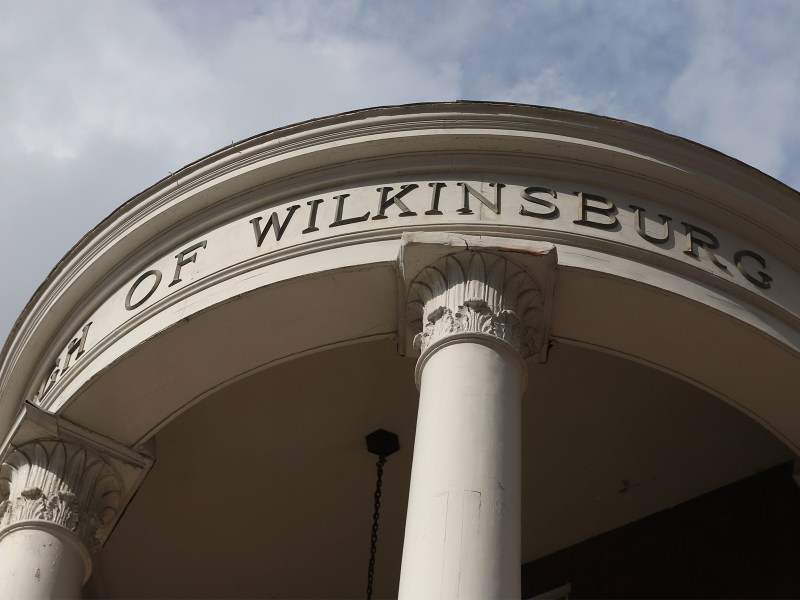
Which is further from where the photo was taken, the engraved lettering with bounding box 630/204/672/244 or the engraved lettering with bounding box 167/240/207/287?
the engraved lettering with bounding box 167/240/207/287

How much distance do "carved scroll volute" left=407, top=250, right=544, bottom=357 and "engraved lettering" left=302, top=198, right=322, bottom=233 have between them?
4.66 ft

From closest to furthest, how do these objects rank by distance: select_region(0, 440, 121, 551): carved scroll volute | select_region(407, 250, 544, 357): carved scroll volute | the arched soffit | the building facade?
1. select_region(407, 250, 544, 357): carved scroll volute
2. the building facade
3. the arched soffit
4. select_region(0, 440, 121, 551): carved scroll volute

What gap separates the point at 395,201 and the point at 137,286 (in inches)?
125

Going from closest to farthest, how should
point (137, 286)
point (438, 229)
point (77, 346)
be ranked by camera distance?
point (438, 229), point (137, 286), point (77, 346)

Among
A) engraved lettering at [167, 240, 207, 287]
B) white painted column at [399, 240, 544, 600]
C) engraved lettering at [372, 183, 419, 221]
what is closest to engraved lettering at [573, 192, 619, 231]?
white painted column at [399, 240, 544, 600]

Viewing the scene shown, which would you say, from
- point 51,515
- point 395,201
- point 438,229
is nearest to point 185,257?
point 395,201

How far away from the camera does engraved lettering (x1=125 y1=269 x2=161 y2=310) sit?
1606 cm

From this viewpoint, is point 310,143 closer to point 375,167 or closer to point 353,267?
point 375,167

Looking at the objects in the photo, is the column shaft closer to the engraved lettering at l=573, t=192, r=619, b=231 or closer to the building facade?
the building facade

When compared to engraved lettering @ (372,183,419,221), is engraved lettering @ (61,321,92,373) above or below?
below

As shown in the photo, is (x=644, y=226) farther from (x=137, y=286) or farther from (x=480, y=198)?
(x=137, y=286)

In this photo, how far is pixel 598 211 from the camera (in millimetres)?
15359

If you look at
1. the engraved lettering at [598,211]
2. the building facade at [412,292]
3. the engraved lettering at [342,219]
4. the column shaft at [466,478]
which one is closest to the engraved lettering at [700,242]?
the building facade at [412,292]

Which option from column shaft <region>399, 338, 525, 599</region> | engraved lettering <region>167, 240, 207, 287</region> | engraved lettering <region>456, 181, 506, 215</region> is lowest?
column shaft <region>399, 338, 525, 599</region>
